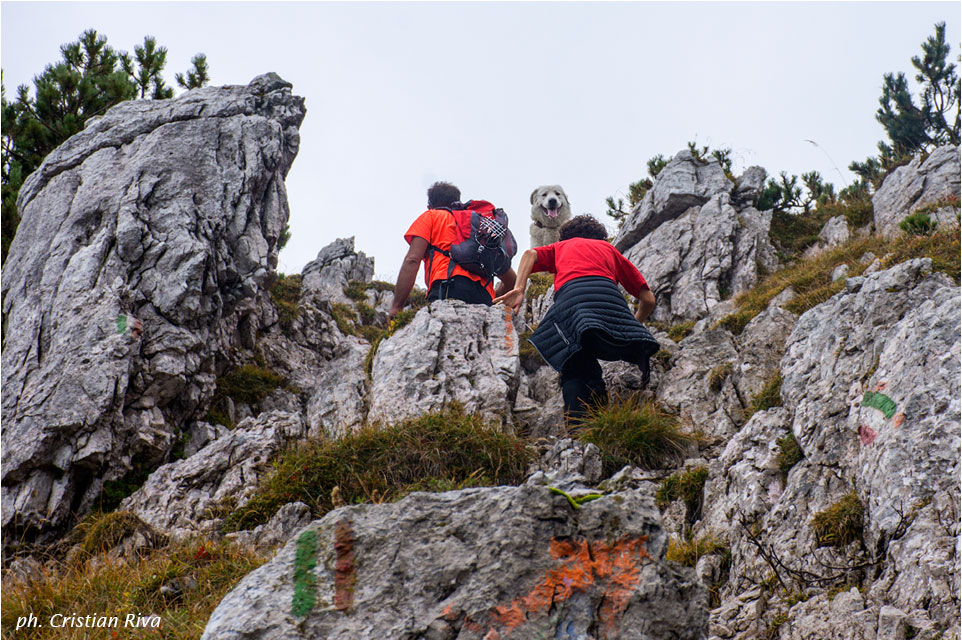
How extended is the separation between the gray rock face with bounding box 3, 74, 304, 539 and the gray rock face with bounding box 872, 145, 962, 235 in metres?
11.3

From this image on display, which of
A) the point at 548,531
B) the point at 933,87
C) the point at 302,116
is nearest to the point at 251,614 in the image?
the point at 548,531

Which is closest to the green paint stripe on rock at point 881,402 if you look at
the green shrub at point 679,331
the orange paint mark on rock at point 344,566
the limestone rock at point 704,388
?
the limestone rock at point 704,388

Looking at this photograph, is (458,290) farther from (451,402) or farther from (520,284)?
(451,402)

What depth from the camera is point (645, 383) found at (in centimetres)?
1030

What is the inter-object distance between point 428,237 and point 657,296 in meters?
4.82

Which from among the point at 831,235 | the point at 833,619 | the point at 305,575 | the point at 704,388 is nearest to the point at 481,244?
the point at 704,388

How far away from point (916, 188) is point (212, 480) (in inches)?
521

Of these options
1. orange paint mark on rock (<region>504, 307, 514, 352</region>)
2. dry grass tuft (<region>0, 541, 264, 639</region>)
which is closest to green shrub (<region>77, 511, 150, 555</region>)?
dry grass tuft (<region>0, 541, 264, 639</region>)

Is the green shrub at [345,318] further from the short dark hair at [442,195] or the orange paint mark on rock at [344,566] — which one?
the orange paint mark on rock at [344,566]

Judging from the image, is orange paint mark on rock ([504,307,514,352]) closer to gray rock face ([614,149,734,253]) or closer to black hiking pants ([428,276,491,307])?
black hiking pants ([428,276,491,307])

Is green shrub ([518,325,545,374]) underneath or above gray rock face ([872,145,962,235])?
underneath

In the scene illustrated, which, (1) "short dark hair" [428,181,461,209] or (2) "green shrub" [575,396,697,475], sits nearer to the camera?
(2) "green shrub" [575,396,697,475]

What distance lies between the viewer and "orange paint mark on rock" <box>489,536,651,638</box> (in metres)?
4.19

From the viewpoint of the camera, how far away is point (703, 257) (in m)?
14.3
